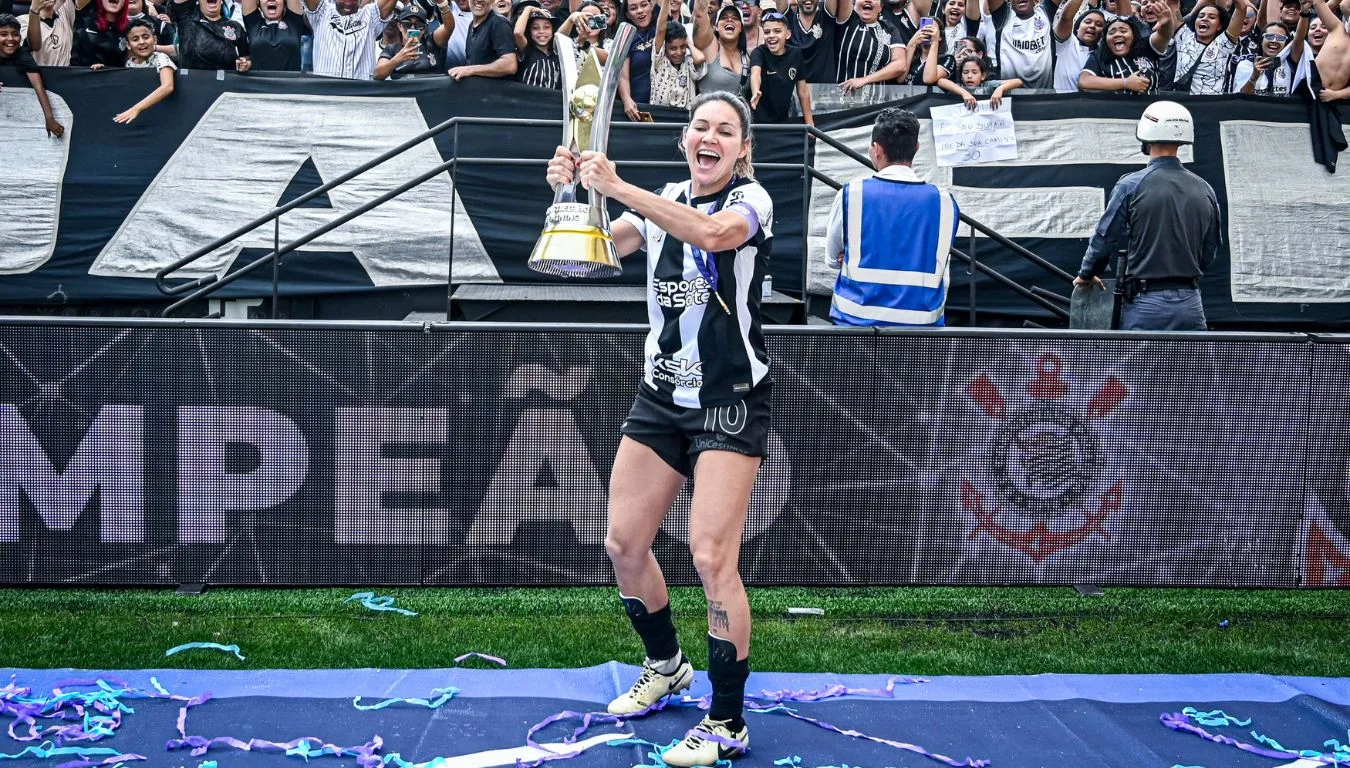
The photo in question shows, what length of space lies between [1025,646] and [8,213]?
7922mm

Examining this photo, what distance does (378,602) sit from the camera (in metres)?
6.04

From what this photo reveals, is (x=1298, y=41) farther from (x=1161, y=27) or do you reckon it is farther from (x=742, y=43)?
(x=742, y=43)

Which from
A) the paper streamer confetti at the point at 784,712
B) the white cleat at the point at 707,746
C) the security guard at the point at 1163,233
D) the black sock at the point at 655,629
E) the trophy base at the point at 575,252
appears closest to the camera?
the trophy base at the point at 575,252

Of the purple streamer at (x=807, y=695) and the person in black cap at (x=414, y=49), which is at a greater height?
the person in black cap at (x=414, y=49)

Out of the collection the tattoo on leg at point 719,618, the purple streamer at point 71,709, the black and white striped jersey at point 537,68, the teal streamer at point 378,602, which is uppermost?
the black and white striped jersey at point 537,68

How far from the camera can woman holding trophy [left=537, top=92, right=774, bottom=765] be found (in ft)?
13.8

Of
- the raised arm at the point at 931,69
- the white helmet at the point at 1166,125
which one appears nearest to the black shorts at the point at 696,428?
the white helmet at the point at 1166,125

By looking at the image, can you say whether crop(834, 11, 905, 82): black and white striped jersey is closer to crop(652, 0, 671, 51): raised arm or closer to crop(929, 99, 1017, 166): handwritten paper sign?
A: crop(929, 99, 1017, 166): handwritten paper sign

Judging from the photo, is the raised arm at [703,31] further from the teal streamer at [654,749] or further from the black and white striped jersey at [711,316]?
the teal streamer at [654,749]

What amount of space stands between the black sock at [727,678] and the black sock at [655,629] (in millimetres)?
411

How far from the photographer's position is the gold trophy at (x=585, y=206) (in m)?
3.96

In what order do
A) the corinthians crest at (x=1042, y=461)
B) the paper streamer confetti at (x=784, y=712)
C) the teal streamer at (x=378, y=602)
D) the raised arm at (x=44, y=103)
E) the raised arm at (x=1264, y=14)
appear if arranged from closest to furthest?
the paper streamer confetti at (x=784, y=712), the corinthians crest at (x=1042, y=461), the teal streamer at (x=378, y=602), the raised arm at (x=44, y=103), the raised arm at (x=1264, y=14)

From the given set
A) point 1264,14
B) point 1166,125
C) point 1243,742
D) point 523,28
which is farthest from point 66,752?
point 1264,14

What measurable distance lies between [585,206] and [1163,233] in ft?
13.0
